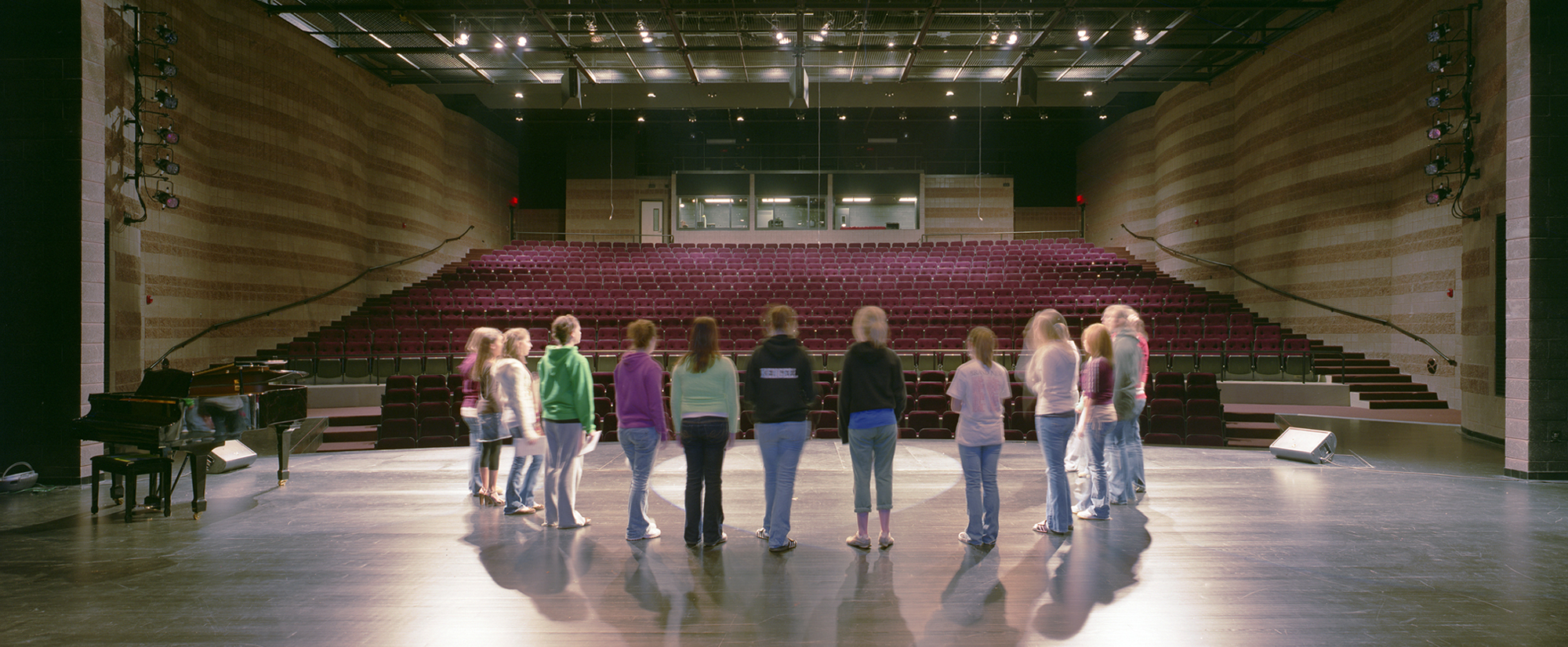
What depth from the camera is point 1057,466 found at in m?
3.89

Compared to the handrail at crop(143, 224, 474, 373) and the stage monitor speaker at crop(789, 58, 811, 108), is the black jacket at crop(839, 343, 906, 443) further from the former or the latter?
the stage monitor speaker at crop(789, 58, 811, 108)

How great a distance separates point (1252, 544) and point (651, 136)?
797 inches

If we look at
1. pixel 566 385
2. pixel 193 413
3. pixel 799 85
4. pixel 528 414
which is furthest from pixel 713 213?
pixel 566 385

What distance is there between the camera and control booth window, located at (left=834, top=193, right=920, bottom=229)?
2169 centimetres

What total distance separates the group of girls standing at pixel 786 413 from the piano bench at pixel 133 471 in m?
2.25

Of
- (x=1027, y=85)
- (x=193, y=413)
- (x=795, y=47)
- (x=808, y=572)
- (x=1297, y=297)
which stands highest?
(x=795, y=47)

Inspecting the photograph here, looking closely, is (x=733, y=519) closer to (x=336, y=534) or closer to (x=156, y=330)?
(x=336, y=534)

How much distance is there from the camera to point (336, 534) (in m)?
4.02

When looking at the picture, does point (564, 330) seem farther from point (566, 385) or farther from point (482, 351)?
point (482, 351)

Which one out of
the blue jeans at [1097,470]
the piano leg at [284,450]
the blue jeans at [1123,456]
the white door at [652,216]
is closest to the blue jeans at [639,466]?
the blue jeans at [1097,470]

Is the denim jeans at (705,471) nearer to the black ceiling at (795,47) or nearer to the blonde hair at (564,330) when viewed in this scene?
the blonde hair at (564,330)

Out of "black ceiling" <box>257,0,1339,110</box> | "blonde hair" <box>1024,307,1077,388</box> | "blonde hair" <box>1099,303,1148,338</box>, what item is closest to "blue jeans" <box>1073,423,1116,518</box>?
"blonde hair" <box>1024,307,1077,388</box>

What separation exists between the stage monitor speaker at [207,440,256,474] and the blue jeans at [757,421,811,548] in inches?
200

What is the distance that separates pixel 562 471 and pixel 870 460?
5.99 ft
